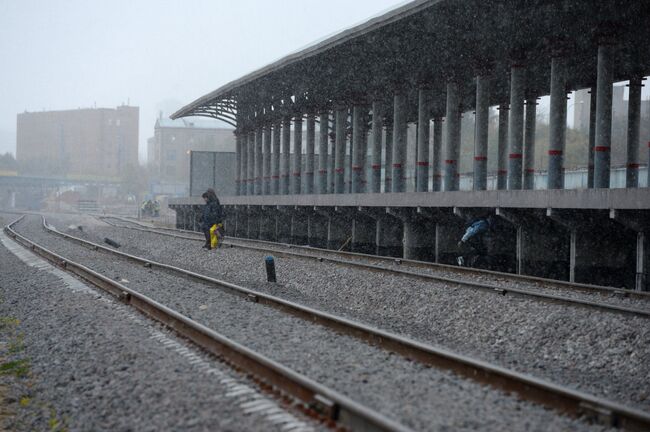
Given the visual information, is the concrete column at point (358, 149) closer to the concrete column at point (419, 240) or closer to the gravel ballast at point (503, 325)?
the concrete column at point (419, 240)

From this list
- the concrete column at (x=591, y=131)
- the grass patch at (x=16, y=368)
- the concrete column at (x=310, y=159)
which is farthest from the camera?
the concrete column at (x=310, y=159)

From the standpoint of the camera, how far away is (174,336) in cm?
876

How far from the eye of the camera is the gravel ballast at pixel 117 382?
18.4ft

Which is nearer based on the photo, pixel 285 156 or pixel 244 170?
pixel 285 156

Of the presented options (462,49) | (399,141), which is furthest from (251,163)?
(462,49)

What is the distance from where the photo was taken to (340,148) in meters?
33.3

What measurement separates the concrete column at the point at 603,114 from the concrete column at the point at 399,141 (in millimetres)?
9189

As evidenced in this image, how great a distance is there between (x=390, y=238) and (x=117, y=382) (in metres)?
18.6

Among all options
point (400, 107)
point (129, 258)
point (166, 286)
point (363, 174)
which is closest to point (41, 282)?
point (166, 286)

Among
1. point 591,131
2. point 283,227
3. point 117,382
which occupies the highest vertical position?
point 591,131

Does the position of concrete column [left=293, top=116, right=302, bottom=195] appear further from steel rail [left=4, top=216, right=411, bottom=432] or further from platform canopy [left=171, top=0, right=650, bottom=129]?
steel rail [left=4, top=216, right=411, bottom=432]

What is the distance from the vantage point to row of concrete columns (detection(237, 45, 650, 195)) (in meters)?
19.7

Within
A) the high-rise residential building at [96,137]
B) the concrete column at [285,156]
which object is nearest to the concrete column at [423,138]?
the concrete column at [285,156]

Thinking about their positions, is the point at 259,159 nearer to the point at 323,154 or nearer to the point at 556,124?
the point at 323,154
